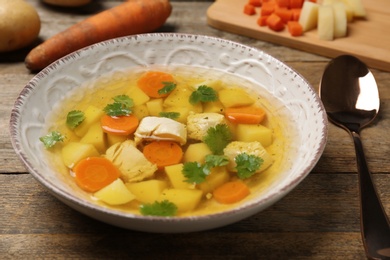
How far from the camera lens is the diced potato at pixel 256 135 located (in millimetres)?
1848

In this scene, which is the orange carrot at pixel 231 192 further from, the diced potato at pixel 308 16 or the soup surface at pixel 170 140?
the diced potato at pixel 308 16

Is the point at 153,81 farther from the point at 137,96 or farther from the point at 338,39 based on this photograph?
the point at 338,39

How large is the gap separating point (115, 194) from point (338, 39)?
1543 millimetres

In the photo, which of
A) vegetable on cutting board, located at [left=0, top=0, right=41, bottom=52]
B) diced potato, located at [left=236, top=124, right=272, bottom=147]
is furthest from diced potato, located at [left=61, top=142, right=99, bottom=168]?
vegetable on cutting board, located at [left=0, top=0, right=41, bottom=52]

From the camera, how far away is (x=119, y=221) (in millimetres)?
1398

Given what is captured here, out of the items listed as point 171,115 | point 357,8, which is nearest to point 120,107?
point 171,115

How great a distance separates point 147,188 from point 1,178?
558mm

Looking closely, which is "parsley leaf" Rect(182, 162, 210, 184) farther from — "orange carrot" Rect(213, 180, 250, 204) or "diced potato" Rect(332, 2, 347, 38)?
"diced potato" Rect(332, 2, 347, 38)

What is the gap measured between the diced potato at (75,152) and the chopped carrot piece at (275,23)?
4.24 ft

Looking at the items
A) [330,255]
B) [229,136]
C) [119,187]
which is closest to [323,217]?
[330,255]

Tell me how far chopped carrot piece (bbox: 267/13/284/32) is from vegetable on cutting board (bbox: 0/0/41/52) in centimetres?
112

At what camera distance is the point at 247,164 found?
5.54ft

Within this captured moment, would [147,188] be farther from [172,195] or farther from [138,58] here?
[138,58]

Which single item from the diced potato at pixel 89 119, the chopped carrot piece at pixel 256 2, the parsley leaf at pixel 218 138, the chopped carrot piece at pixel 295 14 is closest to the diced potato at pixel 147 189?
the parsley leaf at pixel 218 138
